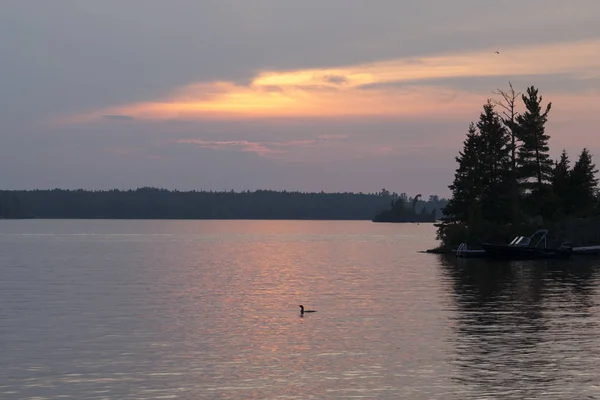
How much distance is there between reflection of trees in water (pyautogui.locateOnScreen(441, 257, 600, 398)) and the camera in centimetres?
3181

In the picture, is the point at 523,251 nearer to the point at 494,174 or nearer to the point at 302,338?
the point at 494,174

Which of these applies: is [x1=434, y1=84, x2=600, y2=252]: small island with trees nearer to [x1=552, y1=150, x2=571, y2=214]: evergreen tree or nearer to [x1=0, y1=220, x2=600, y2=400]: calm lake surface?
[x1=552, y1=150, x2=571, y2=214]: evergreen tree

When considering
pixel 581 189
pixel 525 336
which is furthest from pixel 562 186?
pixel 525 336

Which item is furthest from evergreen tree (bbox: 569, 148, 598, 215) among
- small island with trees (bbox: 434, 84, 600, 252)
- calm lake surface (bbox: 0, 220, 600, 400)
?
calm lake surface (bbox: 0, 220, 600, 400)

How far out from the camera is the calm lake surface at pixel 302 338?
31.5 meters

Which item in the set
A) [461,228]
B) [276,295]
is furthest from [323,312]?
[461,228]

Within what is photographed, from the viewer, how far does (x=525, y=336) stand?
42969mm

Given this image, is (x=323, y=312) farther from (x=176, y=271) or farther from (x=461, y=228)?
(x=461, y=228)

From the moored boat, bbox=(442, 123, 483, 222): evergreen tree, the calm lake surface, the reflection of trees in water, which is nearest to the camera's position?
the calm lake surface

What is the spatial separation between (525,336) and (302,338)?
33.1 feet

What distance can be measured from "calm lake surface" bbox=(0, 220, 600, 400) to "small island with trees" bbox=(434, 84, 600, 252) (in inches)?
1674

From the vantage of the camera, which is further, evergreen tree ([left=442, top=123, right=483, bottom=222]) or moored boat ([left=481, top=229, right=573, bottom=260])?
evergreen tree ([left=442, top=123, right=483, bottom=222])

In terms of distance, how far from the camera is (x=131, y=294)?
69188 millimetres

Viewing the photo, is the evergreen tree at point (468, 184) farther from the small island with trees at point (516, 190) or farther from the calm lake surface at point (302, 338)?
the calm lake surface at point (302, 338)
